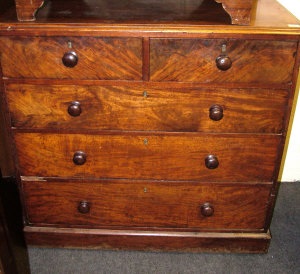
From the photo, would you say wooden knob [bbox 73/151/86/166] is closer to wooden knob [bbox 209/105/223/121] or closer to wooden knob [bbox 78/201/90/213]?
wooden knob [bbox 78/201/90/213]

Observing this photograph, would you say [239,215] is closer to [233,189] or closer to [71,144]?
[233,189]

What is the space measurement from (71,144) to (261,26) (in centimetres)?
89

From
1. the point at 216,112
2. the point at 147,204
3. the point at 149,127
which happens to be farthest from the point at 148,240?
→ the point at 216,112

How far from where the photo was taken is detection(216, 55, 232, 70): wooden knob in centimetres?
134

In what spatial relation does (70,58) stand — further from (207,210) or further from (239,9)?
(207,210)

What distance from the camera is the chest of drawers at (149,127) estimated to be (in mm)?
1350

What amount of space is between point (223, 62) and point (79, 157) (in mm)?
712

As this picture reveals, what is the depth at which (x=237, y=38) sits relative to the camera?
4.35 ft

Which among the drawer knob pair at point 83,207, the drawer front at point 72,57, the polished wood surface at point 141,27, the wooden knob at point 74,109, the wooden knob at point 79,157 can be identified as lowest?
the drawer knob pair at point 83,207

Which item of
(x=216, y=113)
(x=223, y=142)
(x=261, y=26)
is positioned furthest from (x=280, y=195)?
(x=261, y=26)

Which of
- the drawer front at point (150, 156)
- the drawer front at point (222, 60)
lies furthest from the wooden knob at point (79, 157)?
the drawer front at point (222, 60)

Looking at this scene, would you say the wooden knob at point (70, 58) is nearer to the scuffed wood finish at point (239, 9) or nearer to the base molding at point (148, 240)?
the scuffed wood finish at point (239, 9)

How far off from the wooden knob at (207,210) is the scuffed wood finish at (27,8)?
107 centimetres

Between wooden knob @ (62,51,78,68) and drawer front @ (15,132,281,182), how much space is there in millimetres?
318
